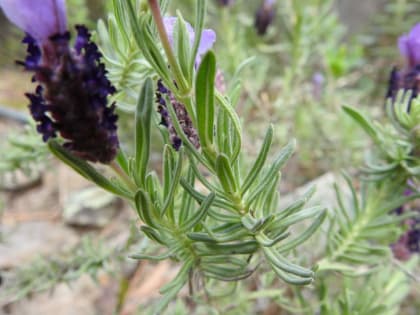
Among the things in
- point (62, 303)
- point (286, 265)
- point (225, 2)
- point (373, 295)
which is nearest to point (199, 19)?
point (286, 265)

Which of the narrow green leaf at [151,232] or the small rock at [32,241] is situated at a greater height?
the small rock at [32,241]

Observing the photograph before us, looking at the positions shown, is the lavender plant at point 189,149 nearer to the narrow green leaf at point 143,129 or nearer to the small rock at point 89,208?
the narrow green leaf at point 143,129

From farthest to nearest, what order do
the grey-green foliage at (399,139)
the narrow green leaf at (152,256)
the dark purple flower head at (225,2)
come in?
the dark purple flower head at (225,2)
the grey-green foliage at (399,139)
the narrow green leaf at (152,256)

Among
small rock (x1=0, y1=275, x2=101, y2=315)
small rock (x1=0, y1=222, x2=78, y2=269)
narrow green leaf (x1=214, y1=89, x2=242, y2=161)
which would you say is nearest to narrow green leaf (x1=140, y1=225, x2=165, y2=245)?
narrow green leaf (x1=214, y1=89, x2=242, y2=161)

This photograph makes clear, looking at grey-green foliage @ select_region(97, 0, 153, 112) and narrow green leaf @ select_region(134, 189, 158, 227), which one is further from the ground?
grey-green foliage @ select_region(97, 0, 153, 112)

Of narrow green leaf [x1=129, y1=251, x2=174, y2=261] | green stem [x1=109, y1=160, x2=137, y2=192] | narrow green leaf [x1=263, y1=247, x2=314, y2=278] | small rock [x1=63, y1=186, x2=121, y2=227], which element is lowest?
narrow green leaf [x1=263, y1=247, x2=314, y2=278]

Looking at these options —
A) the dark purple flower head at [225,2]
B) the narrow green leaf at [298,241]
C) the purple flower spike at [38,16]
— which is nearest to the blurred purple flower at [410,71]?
the narrow green leaf at [298,241]

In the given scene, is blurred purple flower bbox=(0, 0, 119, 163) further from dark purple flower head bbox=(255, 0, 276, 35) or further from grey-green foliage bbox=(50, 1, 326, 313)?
dark purple flower head bbox=(255, 0, 276, 35)
